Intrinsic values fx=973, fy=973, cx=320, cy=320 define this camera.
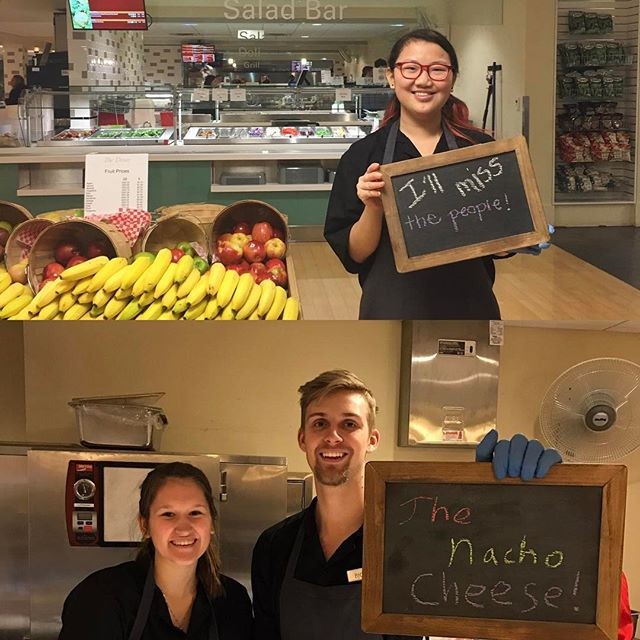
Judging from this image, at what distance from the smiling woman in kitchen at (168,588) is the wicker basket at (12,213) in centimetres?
72

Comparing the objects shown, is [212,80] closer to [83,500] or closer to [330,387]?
[330,387]

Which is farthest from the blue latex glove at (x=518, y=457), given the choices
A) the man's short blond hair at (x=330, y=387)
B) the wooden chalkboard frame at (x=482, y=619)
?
the man's short blond hair at (x=330, y=387)

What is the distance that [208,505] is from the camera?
7.83 ft

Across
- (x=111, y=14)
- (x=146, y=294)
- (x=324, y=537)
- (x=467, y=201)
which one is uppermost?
(x=111, y=14)

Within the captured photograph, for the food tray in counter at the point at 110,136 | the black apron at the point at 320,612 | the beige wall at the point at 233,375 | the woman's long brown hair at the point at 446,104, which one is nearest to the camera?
the woman's long brown hair at the point at 446,104

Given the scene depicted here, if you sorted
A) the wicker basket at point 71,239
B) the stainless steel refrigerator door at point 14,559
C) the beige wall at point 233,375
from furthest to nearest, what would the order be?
the stainless steel refrigerator door at point 14,559, the beige wall at point 233,375, the wicker basket at point 71,239

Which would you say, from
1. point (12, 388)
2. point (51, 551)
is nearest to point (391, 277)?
point (12, 388)

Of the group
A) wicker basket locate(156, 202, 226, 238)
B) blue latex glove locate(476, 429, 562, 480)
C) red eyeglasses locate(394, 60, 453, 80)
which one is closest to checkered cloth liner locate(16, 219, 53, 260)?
wicker basket locate(156, 202, 226, 238)

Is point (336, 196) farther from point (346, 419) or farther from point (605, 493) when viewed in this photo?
point (605, 493)

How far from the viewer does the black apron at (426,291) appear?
2164mm

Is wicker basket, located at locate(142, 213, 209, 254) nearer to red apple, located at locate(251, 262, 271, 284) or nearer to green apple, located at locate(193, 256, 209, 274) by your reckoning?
green apple, located at locate(193, 256, 209, 274)

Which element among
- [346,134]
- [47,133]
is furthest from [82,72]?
[346,134]

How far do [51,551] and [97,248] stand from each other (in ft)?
2.76

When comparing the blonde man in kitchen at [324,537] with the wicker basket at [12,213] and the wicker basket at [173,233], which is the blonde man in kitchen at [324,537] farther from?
the wicker basket at [12,213]
